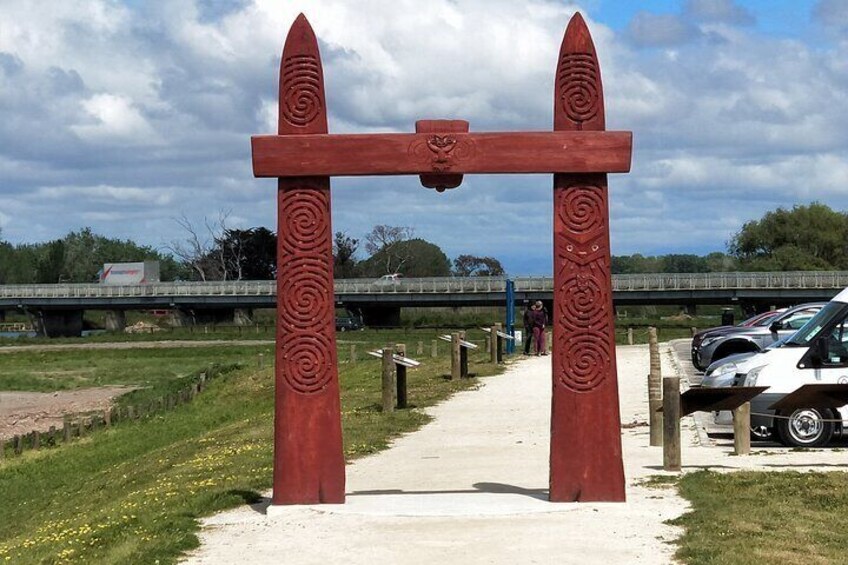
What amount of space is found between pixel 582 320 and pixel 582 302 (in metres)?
0.17

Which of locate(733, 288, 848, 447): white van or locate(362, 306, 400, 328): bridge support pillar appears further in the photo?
locate(362, 306, 400, 328): bridge support pillar

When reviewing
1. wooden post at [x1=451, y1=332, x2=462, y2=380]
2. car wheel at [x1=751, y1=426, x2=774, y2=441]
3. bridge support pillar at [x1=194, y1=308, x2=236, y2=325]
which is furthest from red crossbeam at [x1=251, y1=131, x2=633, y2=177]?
bridge support pillar at [x1=194, y1=308, x2=236, y2=325]

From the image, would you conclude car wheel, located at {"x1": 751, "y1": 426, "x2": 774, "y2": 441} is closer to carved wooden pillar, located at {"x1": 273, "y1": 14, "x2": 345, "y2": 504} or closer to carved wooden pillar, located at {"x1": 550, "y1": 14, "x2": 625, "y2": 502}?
carved wooden pillar, located at {"x1": 550, "y1": 14, "x2": 625, "y2": 502}

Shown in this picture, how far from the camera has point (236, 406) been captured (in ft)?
126

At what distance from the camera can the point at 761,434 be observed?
1950cm

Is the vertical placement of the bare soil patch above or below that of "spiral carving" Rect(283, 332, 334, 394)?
below

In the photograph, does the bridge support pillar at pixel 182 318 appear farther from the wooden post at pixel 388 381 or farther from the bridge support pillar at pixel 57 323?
the wooden post at pixel 388 381

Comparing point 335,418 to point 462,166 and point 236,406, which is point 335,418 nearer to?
point 462,166

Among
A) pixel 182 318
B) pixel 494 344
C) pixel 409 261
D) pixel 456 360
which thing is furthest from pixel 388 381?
pixel 409 261

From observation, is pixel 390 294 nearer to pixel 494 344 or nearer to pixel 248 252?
pixel 248 252

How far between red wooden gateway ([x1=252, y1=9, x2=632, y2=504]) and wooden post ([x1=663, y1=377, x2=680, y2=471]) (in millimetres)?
2503

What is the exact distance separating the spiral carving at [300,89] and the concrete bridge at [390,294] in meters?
59.9

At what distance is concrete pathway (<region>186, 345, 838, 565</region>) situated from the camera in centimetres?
1088

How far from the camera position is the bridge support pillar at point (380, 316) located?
4026 inches
